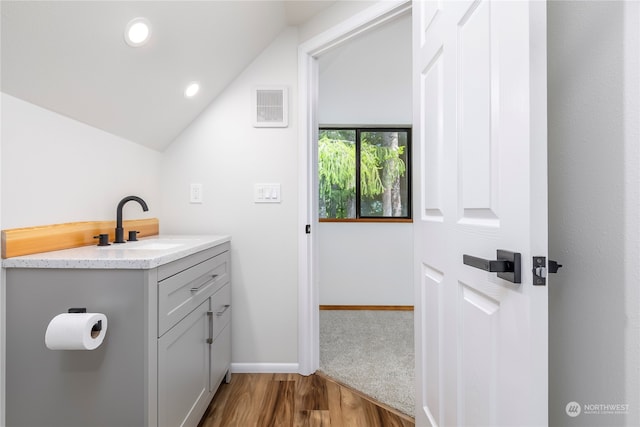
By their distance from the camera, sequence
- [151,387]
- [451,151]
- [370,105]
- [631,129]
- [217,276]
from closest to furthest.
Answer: [631,129], [451,151], [151,387], [217,276], [370,105]

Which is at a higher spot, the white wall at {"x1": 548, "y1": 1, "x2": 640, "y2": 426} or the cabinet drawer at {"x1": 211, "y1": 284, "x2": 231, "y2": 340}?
the white wall at {"x1": 548, "y1": 1, "x2": 640, "y2": 426}

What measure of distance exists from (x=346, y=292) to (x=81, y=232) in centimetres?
244

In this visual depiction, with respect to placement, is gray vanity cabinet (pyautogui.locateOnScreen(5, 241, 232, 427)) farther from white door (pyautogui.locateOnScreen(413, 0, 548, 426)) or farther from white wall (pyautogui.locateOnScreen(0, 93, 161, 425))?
white door (pyautogui.locateOnScreen(413, 0, 548, 426))

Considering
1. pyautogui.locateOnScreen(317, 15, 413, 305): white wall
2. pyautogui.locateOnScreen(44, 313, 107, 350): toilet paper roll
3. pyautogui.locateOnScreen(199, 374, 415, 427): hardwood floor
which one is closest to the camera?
pyautogui.locateOnScreen(44, 313, 107, 350): toilet paper roll

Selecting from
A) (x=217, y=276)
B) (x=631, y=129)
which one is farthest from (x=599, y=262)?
(x=217, y=276)

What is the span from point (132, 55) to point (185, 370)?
1.34 meters

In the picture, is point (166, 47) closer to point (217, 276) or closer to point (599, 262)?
point (217, 276)

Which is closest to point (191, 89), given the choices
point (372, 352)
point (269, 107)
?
point (269, 107)

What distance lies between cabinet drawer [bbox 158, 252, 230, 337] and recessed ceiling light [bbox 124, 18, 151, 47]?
966mm

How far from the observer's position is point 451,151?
0.94 m

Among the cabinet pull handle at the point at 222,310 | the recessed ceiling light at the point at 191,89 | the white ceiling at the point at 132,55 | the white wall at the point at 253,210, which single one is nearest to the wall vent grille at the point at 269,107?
the white wall at the point at 253,210

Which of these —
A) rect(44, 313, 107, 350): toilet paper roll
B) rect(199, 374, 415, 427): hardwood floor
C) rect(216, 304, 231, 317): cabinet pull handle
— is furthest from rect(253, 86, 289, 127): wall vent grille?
rect(199, 374, 415, 427): hardwood floor

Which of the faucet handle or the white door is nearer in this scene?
the white door

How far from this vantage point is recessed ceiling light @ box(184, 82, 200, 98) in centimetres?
179
